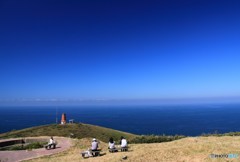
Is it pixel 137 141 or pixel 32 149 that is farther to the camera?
pixel 137 141

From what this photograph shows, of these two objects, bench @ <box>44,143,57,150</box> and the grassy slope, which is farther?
the grassy slope

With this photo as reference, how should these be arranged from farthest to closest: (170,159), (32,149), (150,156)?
(32,149) < (150,156) < (170,159)

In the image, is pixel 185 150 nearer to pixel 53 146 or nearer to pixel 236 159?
pixel 236 159

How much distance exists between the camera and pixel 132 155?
13.8m

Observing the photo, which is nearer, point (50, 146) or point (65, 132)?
point (50, 146)

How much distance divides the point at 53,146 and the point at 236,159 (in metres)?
16.2

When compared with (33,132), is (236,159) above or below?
above

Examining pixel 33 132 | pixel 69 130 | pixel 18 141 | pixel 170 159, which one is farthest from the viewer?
pixel 69 130

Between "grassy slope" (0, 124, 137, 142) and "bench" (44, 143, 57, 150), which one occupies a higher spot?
"bench" (44, 143, 57, 150)

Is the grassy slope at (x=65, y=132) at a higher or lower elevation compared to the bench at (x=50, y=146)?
lower

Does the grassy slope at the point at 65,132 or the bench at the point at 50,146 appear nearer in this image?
the bench at the point at 50,146

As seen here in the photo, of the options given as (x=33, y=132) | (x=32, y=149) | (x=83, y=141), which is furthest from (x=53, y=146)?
(x=33, y=132)

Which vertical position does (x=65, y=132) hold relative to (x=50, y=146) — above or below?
below

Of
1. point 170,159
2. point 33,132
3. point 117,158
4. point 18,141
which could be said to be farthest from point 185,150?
point 33,132
